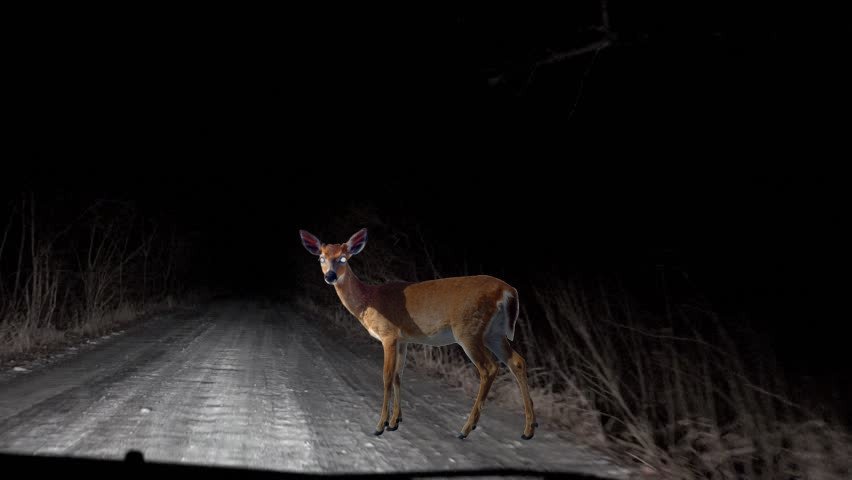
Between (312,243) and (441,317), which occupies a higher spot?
(312,243)

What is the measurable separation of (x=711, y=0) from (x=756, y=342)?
7.57 feet

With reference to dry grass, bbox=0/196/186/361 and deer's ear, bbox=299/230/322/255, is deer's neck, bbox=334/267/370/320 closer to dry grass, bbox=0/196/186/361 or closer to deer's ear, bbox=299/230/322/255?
deer's ear, bbox=299/230/322/255

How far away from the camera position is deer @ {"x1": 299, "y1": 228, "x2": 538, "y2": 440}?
4.29m

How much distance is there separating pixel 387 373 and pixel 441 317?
2.09 ft

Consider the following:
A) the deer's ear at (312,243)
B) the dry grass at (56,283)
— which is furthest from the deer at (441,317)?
the dry grass at (56,283)

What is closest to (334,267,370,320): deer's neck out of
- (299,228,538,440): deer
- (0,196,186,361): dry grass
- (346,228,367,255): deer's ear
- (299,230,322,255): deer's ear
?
(299,228,538,440): deer

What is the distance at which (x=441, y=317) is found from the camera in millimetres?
4375

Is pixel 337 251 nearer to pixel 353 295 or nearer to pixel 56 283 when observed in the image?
pixel 353 295

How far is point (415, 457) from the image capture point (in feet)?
12.6

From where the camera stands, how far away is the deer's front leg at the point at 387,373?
170 inches

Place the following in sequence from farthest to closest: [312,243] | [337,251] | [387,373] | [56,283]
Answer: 1. [56,283]
2. [312,243]
3. [337,251]
4. [387,373]

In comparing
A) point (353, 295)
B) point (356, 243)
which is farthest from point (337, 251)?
point (353, 295)

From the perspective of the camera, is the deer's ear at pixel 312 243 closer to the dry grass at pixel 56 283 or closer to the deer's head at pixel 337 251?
the deer's head at pixel 337 251

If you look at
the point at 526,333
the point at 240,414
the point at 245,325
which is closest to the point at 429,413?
the point at 240,414
